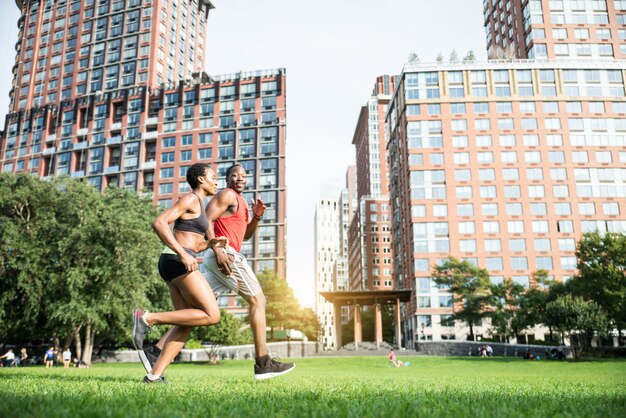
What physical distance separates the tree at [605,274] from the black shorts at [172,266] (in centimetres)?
3992

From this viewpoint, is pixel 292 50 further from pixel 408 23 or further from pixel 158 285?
pixel 158 285

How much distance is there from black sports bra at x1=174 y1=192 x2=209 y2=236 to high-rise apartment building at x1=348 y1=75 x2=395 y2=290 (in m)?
118

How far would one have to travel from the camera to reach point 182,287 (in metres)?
5.89

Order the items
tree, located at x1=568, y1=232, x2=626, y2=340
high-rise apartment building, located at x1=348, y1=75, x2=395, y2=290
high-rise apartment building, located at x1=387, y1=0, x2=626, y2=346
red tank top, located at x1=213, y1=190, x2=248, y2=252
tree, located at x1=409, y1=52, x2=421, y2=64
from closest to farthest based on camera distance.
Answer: red tank top, located at x1=213, y1=190, x2=248, y2=252 < tree, located at x1=568, y1=232, x2=626, y2=340 < high-rise apartment building, located at x1=387, y1=0, x2=626, y2=346 < tree, located at x1=409, y1=52, x2=421, y2=64 < high-rise apartment building, located at x1=348, y1=75, x2=395, y2=290

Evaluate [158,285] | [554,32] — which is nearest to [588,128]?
[554,32]

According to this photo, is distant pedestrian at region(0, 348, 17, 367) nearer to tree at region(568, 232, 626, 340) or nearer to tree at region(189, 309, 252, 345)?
tree at region(189, 309, 252, 345)

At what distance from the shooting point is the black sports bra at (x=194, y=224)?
19.6ft

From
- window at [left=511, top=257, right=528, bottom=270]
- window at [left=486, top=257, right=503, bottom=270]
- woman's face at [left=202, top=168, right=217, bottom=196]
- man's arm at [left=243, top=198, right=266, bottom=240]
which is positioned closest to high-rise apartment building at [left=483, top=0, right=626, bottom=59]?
→ window at [left=511, top=257, right=528, bottom=270]

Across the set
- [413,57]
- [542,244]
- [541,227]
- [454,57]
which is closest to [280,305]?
[542,244]

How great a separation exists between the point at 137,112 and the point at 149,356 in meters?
Answer: 84.4

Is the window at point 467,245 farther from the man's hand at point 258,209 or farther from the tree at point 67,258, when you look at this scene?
the man's hand at point 258,209

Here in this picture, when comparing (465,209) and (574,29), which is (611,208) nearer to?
(465,209)

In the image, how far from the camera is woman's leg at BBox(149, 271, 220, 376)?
19.2 ft

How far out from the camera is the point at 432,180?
243ft
